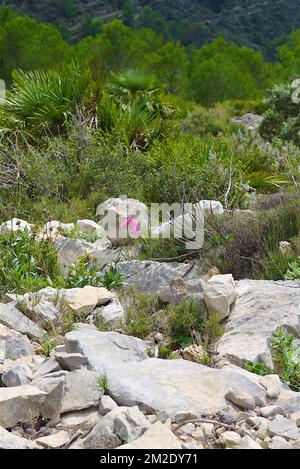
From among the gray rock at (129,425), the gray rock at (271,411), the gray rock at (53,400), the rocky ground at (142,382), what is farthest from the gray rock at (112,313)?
the gray rock at (129,425)

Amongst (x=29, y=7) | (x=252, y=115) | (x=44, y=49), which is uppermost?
(x=29, y=7)

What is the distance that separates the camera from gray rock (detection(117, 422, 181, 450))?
2.99 meters

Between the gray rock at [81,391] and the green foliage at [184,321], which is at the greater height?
the gray rock at [81,391]

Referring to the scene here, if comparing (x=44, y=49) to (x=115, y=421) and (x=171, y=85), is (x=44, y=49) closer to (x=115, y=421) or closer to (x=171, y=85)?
(x=171, y=85)

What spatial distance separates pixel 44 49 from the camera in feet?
112

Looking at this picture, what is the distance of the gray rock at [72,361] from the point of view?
3955 mm

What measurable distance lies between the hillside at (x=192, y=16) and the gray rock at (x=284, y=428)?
6785 cm

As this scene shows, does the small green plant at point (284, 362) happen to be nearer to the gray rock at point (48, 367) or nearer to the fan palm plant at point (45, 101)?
the gray rock at point (48, 367)

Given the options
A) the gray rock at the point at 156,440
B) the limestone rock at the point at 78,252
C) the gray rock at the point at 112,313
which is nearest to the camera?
the gray rock at the point at 156,440

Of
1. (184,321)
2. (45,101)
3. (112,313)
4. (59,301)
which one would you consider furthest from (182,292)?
(45,101)

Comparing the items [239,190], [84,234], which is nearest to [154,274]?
[84,234]

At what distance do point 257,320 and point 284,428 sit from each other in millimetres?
1540

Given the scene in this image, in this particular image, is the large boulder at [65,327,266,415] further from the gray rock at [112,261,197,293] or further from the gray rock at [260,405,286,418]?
the gray rock at [112,261,197,293]
